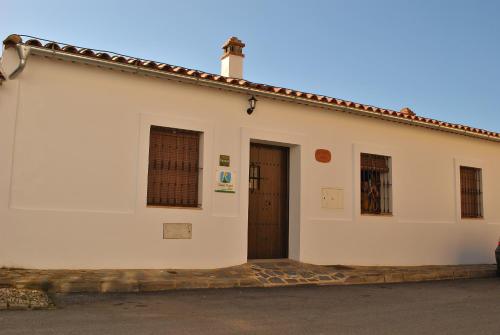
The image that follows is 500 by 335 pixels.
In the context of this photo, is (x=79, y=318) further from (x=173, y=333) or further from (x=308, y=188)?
(x=308, y=188)

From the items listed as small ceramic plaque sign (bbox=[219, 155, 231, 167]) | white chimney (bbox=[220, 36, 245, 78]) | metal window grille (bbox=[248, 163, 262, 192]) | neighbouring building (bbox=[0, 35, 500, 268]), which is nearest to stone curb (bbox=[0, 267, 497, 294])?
neighbouring building (bbox=[0, 35, 500, 268])

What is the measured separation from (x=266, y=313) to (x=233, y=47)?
6.60m

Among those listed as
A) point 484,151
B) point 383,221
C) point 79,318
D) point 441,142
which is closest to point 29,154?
point 79,318

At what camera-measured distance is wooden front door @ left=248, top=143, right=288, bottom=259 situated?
9578 mm

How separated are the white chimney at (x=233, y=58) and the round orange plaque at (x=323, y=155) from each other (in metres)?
2.37

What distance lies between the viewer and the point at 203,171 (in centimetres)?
863

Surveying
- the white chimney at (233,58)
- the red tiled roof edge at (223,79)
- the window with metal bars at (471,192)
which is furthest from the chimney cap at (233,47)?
the window with metal bars at (471,192)

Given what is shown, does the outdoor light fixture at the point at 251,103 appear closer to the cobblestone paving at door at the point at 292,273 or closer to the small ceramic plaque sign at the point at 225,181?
the small ceramic plaque sign at the point at 225,181

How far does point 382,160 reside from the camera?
11.0 m

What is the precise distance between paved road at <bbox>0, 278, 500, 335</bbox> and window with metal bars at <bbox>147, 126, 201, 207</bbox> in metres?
2.03

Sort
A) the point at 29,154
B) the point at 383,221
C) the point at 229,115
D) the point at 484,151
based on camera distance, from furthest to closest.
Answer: the point at 484,151
the point at 383,221
the point at 229,115
the point at 29,154

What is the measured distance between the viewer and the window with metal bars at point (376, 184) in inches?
421

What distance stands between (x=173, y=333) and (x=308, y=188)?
566 centimetres

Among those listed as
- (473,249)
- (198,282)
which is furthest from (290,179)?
(473,249)
